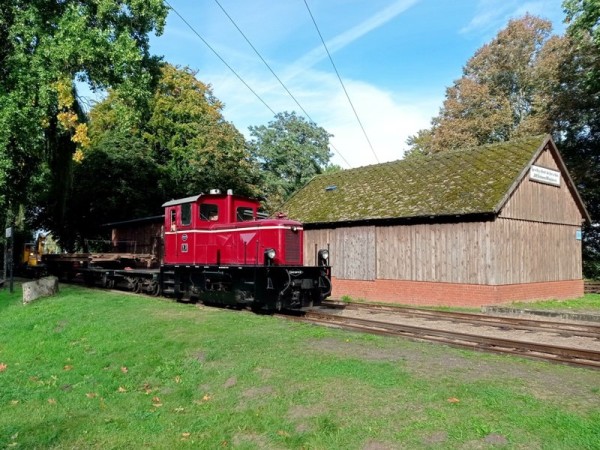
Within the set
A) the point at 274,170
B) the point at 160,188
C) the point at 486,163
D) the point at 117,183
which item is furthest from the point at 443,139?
the point at 117,183

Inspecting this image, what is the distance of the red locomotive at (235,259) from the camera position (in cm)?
1326

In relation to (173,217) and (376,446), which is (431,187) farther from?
(376,446)

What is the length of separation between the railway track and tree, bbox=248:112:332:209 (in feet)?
65.8

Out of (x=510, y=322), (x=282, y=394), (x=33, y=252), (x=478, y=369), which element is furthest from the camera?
(x=33, y=252)

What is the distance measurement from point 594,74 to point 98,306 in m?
24.4

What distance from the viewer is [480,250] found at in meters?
17.3

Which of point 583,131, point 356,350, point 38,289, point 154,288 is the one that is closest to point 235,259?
point 154,288

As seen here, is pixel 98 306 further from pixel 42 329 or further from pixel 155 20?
pixel 155 20

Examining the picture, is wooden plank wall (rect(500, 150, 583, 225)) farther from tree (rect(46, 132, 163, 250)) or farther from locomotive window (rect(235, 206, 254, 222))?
tree (rect(46, 132, 163, 250))

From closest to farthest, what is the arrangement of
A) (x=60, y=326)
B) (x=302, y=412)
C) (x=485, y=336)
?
1. (x=302, y=412)
2. (x=485, y=336)
3. (x=60, y=326)

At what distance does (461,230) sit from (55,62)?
15390 mm

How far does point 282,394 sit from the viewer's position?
6.50 meters

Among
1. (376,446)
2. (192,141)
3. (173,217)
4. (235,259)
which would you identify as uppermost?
(192,141)

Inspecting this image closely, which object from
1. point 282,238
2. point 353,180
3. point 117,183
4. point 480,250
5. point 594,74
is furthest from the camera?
point 117,183
